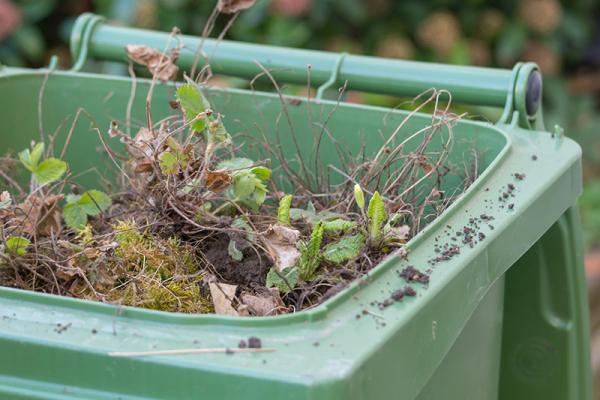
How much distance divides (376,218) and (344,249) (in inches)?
2.4

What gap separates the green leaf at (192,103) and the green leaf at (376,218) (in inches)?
11.3

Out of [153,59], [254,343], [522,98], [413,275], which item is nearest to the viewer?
[254,343]

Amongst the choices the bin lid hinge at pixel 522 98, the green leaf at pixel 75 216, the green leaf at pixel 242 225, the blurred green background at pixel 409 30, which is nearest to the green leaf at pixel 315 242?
the green leaf at pixel 242 225

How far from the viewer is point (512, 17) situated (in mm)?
4461

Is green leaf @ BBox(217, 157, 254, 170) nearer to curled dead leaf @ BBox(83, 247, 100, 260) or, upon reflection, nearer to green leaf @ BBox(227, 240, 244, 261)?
green leaf @ BBox(227, 240, 244, 261)

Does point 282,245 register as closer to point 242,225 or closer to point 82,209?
point 242,225

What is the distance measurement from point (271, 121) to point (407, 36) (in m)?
2.35

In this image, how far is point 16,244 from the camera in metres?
1.52

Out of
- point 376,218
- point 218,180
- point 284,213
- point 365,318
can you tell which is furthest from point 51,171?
point 365,318

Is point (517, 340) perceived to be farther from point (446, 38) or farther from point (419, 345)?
point (446, 38)

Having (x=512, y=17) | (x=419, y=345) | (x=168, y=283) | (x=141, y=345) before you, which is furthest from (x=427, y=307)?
(x=512, y=17)

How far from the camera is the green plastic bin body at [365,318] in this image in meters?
1.09

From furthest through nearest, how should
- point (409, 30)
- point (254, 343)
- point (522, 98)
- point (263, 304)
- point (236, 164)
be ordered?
point (409, 30) < point (522, 98) < point (236, 164) < point (263, 304) < point (254, 343)

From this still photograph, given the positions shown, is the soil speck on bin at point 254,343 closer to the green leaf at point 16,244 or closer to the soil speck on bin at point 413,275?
the soil speck on bin at point 413,275
